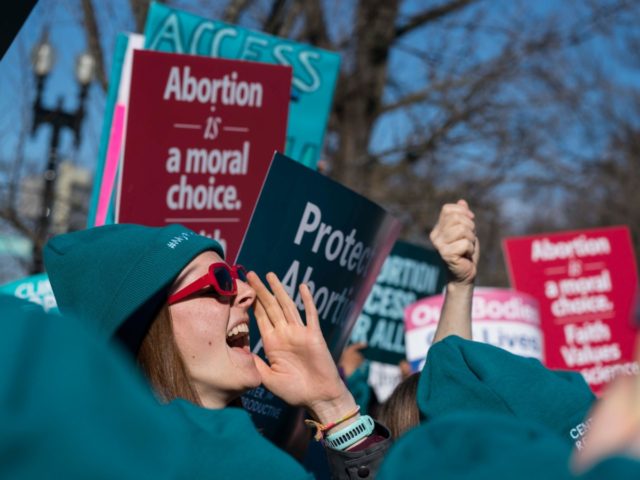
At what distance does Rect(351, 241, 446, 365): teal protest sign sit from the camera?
5.62 metres

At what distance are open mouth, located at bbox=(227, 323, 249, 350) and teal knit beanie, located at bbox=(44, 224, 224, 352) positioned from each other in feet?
0.77

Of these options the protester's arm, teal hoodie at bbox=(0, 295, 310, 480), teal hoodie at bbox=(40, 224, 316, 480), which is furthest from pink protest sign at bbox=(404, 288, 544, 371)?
teal hoodie at bbox=(0, 295, 310, 480)

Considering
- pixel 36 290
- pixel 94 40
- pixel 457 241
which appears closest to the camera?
pixel 457 241

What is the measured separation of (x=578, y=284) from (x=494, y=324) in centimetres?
193

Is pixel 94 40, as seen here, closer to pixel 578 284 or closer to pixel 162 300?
pixel 578 284

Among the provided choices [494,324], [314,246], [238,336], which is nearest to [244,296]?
[238,336]

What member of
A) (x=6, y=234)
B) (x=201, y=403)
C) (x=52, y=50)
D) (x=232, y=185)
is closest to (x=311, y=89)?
(x=232, y=185)

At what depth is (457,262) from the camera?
2762mm

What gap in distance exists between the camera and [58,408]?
2.58 ft

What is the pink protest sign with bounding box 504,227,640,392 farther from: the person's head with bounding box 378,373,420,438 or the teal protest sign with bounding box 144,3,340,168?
the person's head with bounding box 378,373,420,438

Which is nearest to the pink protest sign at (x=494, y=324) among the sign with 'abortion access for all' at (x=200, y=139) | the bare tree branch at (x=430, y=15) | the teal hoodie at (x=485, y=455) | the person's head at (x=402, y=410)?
the sign with 'abortion access for all' at (x=200, y=139)

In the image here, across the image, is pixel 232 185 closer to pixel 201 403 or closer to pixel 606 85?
pixel 201 403

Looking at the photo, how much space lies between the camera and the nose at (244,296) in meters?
2.18

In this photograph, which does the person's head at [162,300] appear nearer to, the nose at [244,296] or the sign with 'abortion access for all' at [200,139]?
the nose at [244,296]
